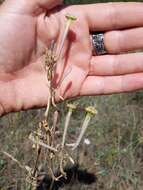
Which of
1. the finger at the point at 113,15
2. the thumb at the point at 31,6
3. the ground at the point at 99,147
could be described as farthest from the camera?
the ground at the point at 99,147

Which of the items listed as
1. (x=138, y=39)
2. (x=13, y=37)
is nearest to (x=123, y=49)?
(x=138, y=39)

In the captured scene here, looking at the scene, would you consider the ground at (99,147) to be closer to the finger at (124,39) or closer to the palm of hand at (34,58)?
the palm of hand at (34,58)

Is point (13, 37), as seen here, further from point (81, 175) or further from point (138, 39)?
point (81, 175)

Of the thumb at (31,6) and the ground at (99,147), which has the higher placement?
the thumb at (31,6)

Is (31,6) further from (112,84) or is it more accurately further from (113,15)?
(112,84)

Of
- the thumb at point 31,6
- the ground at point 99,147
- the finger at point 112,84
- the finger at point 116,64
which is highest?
the thumb at point 31,6

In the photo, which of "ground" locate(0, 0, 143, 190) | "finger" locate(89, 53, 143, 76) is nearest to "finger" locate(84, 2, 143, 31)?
"finger" locate(89, 53, 143, 76)

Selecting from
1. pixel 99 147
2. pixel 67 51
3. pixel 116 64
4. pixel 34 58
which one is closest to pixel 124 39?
pixel 116 64

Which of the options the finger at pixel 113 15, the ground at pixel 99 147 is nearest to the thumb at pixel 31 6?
the finger at pixel 113 15
